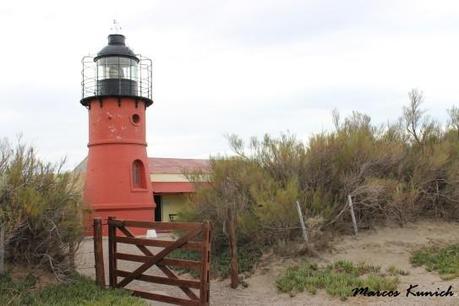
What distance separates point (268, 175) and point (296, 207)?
1.75 m

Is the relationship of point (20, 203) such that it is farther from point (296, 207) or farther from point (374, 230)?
Answer: point (374, 230)

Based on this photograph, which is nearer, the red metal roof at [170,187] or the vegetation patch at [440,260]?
the vegetation patch at [440,260]

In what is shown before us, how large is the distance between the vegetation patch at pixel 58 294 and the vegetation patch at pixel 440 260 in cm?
587

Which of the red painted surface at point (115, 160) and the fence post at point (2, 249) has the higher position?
the red painted surface at point (115, 160)

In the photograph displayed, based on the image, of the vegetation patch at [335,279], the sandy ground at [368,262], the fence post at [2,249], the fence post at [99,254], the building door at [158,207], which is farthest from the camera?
the building door at [158,207]

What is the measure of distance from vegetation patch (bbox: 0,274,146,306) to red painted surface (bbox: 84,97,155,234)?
32.3 feet

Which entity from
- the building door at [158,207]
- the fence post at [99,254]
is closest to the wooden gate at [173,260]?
the fence post at [99,254]

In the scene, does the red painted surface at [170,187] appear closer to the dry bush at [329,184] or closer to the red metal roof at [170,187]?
Result: the red metal roof at [170,187]

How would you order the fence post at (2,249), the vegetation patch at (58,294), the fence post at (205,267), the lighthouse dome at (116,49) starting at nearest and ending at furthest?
1. the vegetation patch at (58,294)
2. the fence post at (205,267)
3. the fence post at (2,249)
4. the lighthouse dome at (116,49)

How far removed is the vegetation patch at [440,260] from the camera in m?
9.81

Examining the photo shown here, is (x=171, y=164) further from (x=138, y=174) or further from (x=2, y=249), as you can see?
(x=2, y=249)

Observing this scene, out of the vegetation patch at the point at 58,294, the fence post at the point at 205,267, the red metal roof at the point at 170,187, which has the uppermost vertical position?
the red metal roof at the point at 170,187

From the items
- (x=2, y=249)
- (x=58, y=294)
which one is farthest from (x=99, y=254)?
(x=2, y=249)

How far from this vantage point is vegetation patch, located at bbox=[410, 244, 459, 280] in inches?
386
